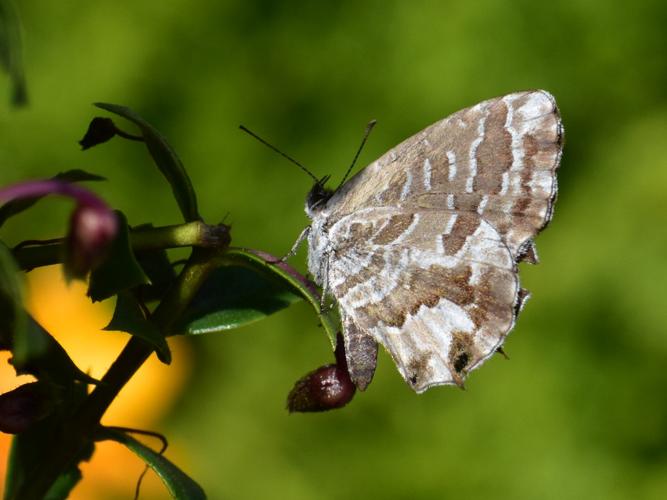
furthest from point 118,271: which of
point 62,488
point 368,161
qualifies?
point 368,161

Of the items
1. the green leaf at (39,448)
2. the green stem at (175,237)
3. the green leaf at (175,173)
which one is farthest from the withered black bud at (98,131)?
the green leaf at (39,448)

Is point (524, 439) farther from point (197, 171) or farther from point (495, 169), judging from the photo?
point (495, 169)

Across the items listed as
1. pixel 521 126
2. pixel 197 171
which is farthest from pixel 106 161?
pixel 521 126

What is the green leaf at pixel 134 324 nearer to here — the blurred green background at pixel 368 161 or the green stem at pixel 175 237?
the green stem at pixel 175 237

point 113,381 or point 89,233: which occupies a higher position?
point 89,233

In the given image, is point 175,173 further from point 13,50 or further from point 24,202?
point 13,50

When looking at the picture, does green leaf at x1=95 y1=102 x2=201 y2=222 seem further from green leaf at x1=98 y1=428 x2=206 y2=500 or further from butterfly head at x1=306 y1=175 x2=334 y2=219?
butterfly head at x1=306 y1=175 x2=334 y2=219
